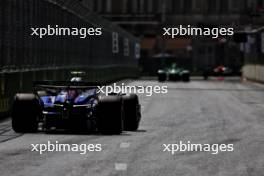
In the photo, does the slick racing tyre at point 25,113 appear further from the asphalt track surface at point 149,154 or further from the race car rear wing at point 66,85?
the race car rear wing at point 66,85

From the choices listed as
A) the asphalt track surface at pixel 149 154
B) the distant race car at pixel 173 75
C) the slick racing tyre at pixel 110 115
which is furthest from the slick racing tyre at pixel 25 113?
the distant race car at pixel 173 75

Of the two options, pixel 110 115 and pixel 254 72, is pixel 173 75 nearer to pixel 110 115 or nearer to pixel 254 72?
pixel 254 72

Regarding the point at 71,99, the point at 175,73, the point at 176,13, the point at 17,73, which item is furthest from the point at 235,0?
the point at 71,99

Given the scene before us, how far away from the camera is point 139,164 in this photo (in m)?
12.2

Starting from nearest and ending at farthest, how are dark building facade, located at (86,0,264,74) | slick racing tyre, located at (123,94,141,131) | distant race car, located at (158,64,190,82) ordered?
slick racing tyre, located at (123,94,141,131) → distant race car, located at (158,64,190,82) → dark building facade, located at (86,0,264,74)

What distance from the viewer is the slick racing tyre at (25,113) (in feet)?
56.1

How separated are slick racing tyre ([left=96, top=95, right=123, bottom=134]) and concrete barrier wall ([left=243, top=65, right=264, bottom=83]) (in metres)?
44.9

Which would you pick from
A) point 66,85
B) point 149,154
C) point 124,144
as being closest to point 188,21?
point 66,85

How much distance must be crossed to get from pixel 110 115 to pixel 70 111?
31.4 inches

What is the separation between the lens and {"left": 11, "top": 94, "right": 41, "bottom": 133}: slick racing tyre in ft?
56.1

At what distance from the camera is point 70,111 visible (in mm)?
17422

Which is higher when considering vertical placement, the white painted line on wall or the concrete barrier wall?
the white painted line on wall

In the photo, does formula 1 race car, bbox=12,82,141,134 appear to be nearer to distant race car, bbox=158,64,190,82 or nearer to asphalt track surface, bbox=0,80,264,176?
asphalt track surface, bbox=0,80,264,176


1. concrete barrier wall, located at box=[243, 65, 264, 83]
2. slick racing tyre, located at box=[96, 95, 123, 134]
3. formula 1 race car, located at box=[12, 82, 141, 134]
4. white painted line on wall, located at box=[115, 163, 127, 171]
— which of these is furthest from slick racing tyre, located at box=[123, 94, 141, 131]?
concrete barrier wall, located at box=[243, 65, 264, 83]
